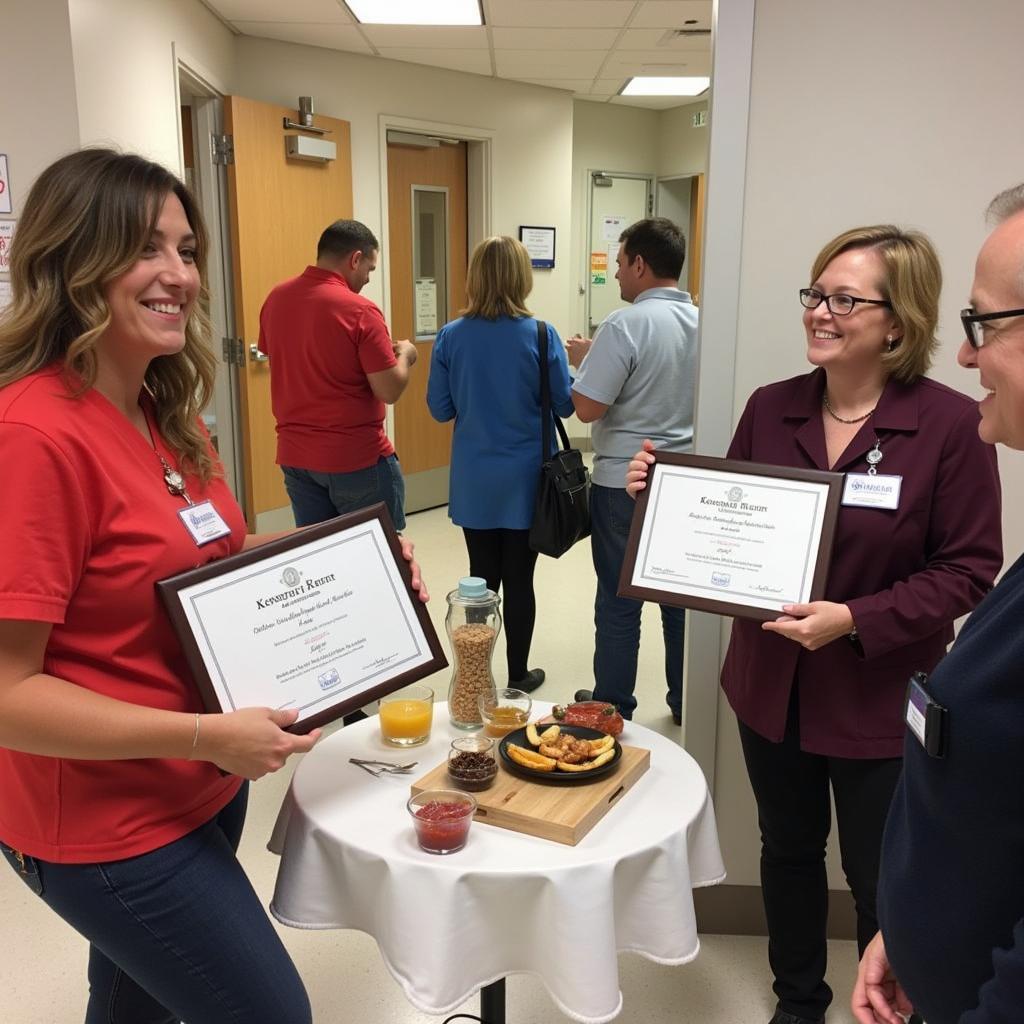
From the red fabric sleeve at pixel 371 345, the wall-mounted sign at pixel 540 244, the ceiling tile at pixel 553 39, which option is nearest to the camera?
the red fabric sleeve at pixel 371 345

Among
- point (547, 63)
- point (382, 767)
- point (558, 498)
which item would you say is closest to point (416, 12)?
point (547, 63)

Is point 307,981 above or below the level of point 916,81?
below

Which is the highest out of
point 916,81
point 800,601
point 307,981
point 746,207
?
point 916,81

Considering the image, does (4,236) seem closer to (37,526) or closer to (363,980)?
(37,526)

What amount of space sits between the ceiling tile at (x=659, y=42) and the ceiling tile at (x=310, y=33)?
4.97ft

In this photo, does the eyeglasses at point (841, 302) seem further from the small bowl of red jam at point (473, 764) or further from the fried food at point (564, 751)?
the small bowl of red jam at point (473, 764)

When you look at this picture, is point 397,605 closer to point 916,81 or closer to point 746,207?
point 746,207

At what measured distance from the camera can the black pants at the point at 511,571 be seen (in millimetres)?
3471

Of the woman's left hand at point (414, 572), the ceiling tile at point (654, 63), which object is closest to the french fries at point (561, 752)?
the woman's left hand at point (414, 572)

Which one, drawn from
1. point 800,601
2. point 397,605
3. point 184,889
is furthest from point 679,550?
point 184,889

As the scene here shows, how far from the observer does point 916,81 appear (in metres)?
1.96

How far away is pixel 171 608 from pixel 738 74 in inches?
61.3

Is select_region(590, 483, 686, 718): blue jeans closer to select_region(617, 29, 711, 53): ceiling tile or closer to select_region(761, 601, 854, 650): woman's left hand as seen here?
select_region(761, 601, 854, 650): woman's left hand

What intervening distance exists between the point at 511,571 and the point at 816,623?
200 centimetres
